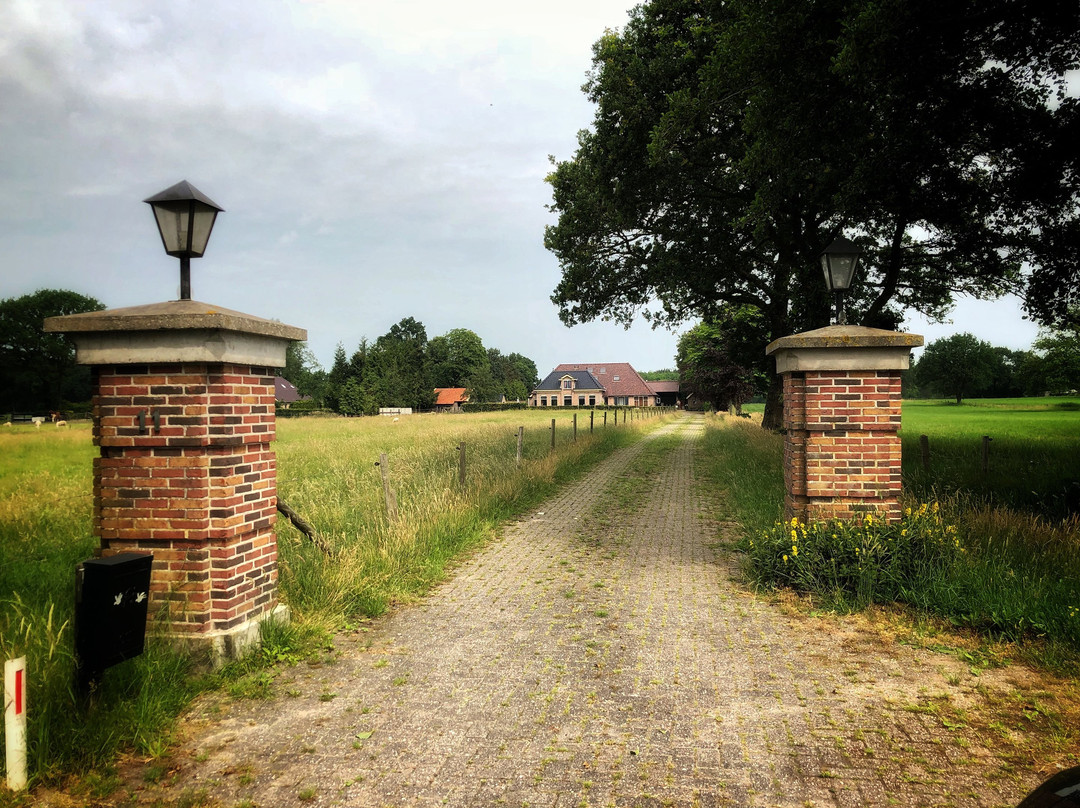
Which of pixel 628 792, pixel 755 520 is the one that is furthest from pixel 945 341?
pixel 628 792

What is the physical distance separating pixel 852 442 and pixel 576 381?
258 ft

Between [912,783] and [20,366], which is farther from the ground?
[20,366]

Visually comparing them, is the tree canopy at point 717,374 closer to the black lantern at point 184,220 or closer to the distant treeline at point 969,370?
the black lantern at point 184,220

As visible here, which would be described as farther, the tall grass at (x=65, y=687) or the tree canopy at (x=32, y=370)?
the tree canopy at (x=32, y=370)

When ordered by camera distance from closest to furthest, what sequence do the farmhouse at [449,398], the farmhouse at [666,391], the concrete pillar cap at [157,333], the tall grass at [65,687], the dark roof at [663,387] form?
the tall grass at [65,687], the concrete pillar cap at [157,333], the farmhouse at [449,398], the farmhouse at [666,391], the dark roof at [663,387]

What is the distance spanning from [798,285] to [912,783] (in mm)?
14309

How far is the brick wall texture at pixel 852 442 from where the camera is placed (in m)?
5.83

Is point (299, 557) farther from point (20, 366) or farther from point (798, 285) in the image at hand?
point (20, 366)

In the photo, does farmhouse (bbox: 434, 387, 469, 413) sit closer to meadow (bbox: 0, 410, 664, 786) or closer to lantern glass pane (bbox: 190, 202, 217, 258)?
meadow (bbox: 0, 410, 664, 786)

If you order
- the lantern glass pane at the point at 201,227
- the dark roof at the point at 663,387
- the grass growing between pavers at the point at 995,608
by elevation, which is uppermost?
the dark roof at the point at 663,387

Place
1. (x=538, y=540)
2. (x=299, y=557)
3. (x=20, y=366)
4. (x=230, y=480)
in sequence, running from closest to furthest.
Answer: (x=230, y=480) → (x=299, y=557) → (x=538, y=540) → (x=20, y=366)

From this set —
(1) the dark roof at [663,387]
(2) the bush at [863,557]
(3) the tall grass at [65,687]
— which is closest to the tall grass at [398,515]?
(3) the tall grass at [65,687]

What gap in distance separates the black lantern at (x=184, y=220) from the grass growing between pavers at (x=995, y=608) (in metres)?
5.55

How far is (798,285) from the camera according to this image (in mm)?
15461
